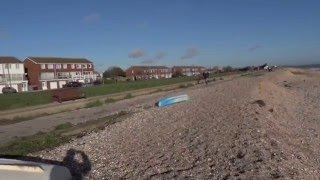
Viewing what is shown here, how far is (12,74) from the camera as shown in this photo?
9969cm

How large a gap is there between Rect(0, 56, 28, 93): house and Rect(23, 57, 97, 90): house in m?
4.42

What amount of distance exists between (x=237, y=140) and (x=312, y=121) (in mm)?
8942

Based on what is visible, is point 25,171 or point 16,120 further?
point 16,120

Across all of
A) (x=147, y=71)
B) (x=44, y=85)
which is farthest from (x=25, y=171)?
(x=147, y=71)

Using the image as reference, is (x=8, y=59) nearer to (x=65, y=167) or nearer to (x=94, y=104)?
(x=94, y=104)

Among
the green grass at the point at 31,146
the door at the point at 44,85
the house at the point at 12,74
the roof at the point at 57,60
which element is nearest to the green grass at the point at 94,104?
the green grass at the point at 31,146

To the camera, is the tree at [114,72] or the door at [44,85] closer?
the door at [44,85]

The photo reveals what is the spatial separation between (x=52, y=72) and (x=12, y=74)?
13.2 metres

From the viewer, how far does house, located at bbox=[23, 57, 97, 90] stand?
106556 millimetres

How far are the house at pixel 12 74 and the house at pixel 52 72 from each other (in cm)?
442

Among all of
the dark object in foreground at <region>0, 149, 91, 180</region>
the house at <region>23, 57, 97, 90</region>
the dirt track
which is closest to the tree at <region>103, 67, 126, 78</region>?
the house at <region>23, 57, 97, 90</region>

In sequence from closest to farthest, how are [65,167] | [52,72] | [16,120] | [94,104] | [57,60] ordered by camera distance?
[65,167], [16,120], [94,104], [52,72], [57,60]

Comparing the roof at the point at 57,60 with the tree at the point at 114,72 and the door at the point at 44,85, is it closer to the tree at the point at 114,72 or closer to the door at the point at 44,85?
the door at the point at 44,85

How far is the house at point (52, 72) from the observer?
107 metres
